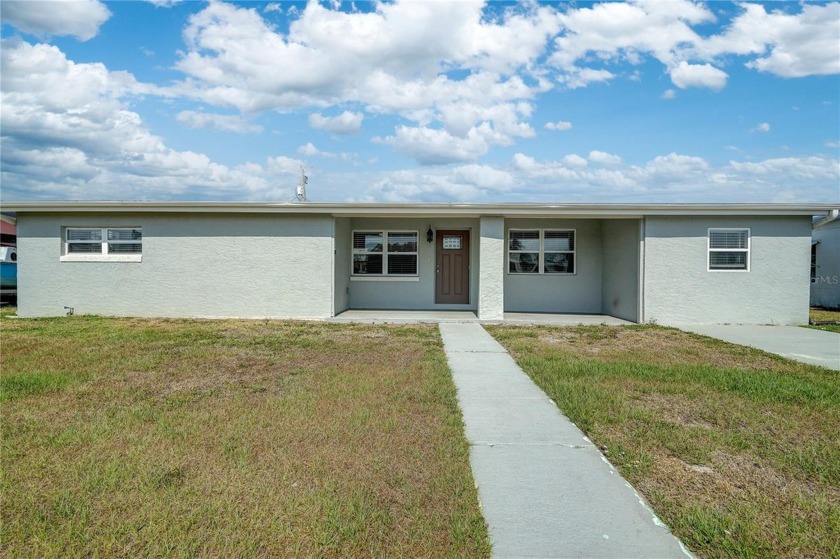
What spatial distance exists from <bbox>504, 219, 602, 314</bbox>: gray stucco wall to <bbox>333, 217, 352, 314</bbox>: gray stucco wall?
440 centimetres

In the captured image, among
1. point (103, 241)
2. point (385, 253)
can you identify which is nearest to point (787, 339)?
point (385, 253)

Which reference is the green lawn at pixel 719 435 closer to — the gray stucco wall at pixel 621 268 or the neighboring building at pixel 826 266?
the gray stucco wall at pixel 621 268

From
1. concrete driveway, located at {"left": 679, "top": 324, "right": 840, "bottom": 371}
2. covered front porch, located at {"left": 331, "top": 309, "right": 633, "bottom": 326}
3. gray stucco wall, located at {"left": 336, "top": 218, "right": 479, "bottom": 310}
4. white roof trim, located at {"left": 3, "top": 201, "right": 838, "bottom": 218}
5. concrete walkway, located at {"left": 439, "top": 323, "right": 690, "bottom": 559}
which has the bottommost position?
concrete walkway, located at {"left": 439, "top": 323, "right": 690, "bottom": 559}

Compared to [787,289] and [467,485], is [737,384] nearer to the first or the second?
[467,485]

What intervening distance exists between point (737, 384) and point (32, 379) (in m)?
8.33

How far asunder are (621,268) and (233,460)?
1205cm

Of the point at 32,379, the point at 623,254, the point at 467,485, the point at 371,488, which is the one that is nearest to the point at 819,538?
the point at 467,485

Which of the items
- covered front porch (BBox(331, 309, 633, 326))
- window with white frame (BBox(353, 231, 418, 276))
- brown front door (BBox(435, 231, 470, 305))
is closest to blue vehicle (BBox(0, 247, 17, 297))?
window with white frame (BBox(353, 231, 418, 276))

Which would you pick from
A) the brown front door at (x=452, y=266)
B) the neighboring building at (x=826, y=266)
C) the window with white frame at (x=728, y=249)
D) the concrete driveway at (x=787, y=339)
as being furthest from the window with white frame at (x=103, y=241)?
the neighboring building at (x=826, y=266)

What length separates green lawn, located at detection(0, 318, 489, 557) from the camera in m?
2.98

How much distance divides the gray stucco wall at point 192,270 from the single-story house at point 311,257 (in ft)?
0.08

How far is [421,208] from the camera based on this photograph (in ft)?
42.3

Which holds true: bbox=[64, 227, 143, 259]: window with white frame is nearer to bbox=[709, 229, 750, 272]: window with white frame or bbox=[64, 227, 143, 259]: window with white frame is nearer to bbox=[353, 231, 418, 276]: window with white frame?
bbox=[353, 231, 418, 276]: window with white frame

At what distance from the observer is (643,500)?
3467 millimetres
